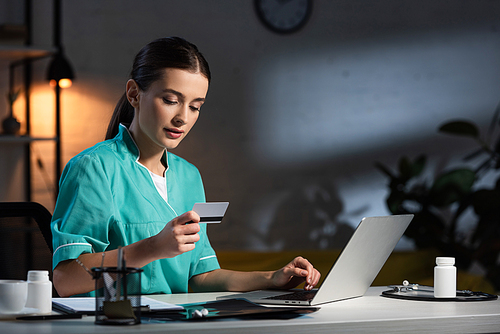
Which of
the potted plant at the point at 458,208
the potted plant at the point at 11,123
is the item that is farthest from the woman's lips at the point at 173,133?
the potted plant at the point at 458,208

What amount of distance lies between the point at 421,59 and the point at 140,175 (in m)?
3.42

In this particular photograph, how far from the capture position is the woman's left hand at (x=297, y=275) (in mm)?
1463

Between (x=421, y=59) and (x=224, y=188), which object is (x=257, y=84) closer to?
→ (x=224, y=188)

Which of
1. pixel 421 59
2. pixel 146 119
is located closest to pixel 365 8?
pixel 421 59

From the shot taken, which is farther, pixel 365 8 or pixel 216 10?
pixel 365 8

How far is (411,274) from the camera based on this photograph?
3859 mm

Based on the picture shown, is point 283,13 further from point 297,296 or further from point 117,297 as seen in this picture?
point 117,297

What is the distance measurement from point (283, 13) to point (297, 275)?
304 cm

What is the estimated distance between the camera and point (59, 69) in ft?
11.3

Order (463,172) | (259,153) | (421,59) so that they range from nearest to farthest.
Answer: (463,172) < (259,153) < (421,59)

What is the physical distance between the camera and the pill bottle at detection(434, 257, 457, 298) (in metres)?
1.37

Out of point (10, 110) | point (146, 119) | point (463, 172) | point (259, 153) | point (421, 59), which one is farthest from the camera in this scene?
point (421, 59)

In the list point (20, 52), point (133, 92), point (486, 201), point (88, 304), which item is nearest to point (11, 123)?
point (20, 52)

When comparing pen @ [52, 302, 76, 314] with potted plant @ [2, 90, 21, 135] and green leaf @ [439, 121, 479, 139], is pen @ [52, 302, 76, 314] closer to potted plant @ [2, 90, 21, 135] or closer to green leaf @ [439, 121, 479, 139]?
potted plant @ [2, 90, 21, 135]
